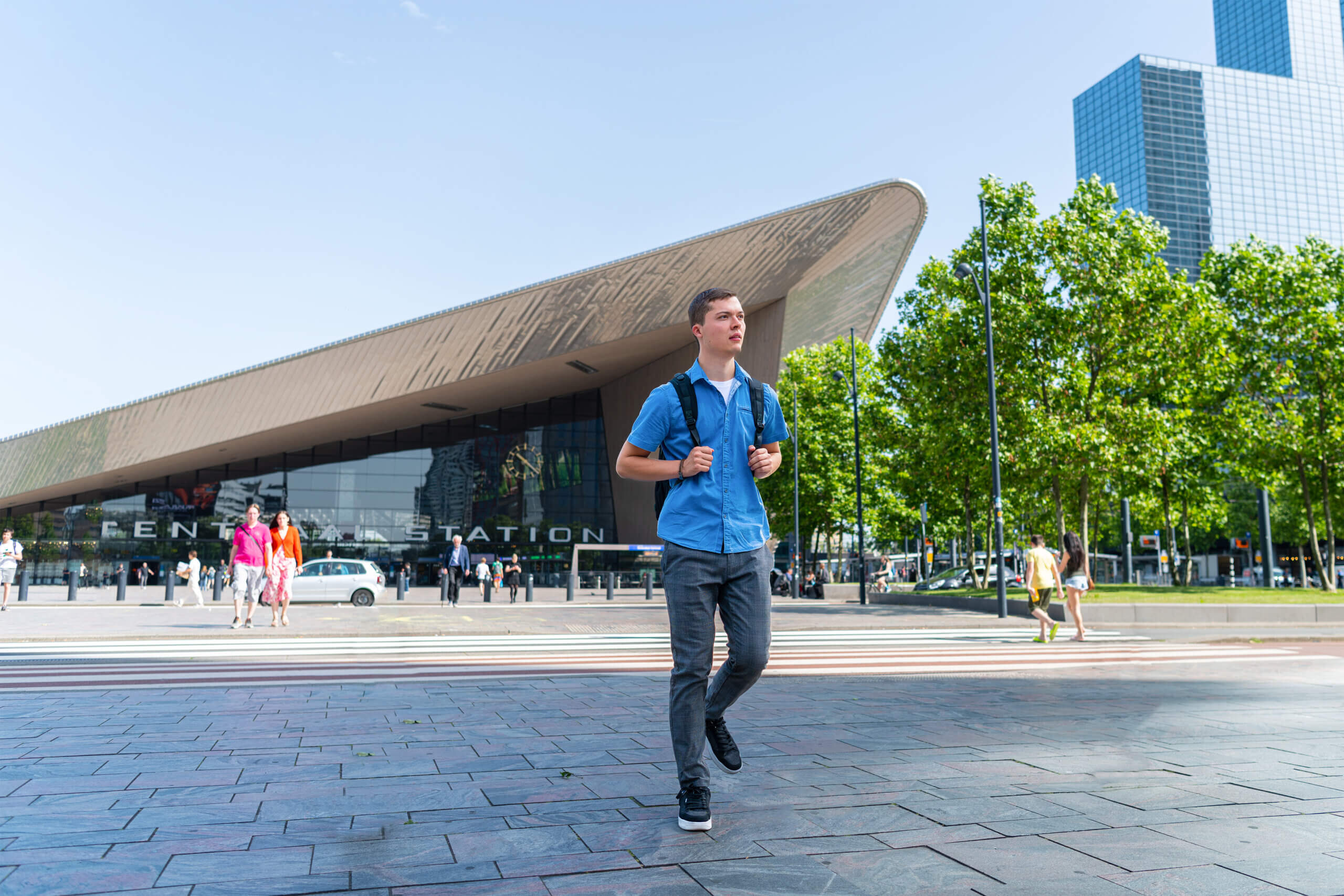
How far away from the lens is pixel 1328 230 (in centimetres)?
13000

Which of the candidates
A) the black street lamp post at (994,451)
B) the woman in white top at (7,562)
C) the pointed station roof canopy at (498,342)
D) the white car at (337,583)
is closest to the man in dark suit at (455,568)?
the white car at (337,583)

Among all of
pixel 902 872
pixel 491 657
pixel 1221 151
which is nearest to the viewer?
pixel 902 872

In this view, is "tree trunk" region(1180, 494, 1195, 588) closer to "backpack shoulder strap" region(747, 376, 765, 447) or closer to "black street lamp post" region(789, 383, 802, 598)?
"black street lamp post" region(789, 383, 802, 598)

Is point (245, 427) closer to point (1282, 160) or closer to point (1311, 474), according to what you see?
point (1311, 474)

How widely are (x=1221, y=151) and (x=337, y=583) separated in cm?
14343

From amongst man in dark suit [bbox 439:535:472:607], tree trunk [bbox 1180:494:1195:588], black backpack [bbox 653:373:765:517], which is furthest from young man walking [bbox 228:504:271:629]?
tree trunk [bbox 1180:494:1195:588]

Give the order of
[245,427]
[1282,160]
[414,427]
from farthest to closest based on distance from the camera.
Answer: [1282,160]
[414,427]
[245,427]

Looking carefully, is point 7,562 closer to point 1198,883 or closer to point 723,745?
point 723,745

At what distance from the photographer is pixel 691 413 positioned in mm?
3566

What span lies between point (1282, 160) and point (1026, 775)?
506ft

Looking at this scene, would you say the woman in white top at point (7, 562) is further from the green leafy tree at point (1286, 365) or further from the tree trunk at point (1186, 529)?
the tree trunk at point (1186, 529)

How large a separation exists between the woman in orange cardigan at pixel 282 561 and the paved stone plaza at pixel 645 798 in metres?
6.97

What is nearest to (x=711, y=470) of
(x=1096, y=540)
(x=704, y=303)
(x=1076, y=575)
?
(x=704, y=303)

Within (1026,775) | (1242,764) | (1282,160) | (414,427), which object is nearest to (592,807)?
(1026,775)
